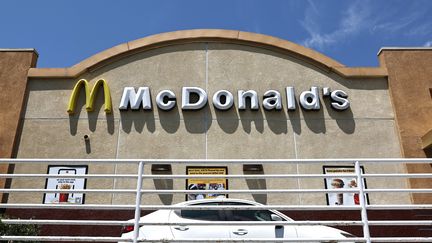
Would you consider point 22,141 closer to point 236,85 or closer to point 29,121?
point 29,121

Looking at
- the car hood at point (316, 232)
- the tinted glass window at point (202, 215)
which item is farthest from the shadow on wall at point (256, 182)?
the car hood at point (316, 232)

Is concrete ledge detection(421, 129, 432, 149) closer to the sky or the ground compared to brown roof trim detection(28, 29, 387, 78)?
closer to the ground

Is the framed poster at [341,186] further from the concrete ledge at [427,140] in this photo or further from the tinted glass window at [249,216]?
the tinted glass window at [249,216]

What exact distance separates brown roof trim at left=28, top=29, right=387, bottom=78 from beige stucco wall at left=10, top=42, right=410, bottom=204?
8.0 inches

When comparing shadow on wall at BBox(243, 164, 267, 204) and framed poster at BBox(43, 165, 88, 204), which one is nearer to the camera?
framed poster at BBox(43, 165, 88, 204)

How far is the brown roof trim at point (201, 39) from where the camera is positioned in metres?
12.9

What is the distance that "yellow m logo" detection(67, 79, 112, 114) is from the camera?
40.0ft

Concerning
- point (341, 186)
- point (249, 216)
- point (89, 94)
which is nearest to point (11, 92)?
point (89, 94)

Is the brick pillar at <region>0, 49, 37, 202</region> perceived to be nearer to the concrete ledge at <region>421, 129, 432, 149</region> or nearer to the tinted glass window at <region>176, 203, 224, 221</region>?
the tinted glass window at <region>176, 203, 224, 221</region>

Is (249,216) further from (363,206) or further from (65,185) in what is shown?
(65,185)

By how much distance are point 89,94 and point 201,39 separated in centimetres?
401

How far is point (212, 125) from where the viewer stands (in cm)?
1220

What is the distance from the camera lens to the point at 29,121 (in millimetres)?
12312

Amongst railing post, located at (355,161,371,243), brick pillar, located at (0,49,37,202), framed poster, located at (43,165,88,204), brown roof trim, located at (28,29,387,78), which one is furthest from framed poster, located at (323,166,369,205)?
brick pillar, located at (0,49,37,202)
